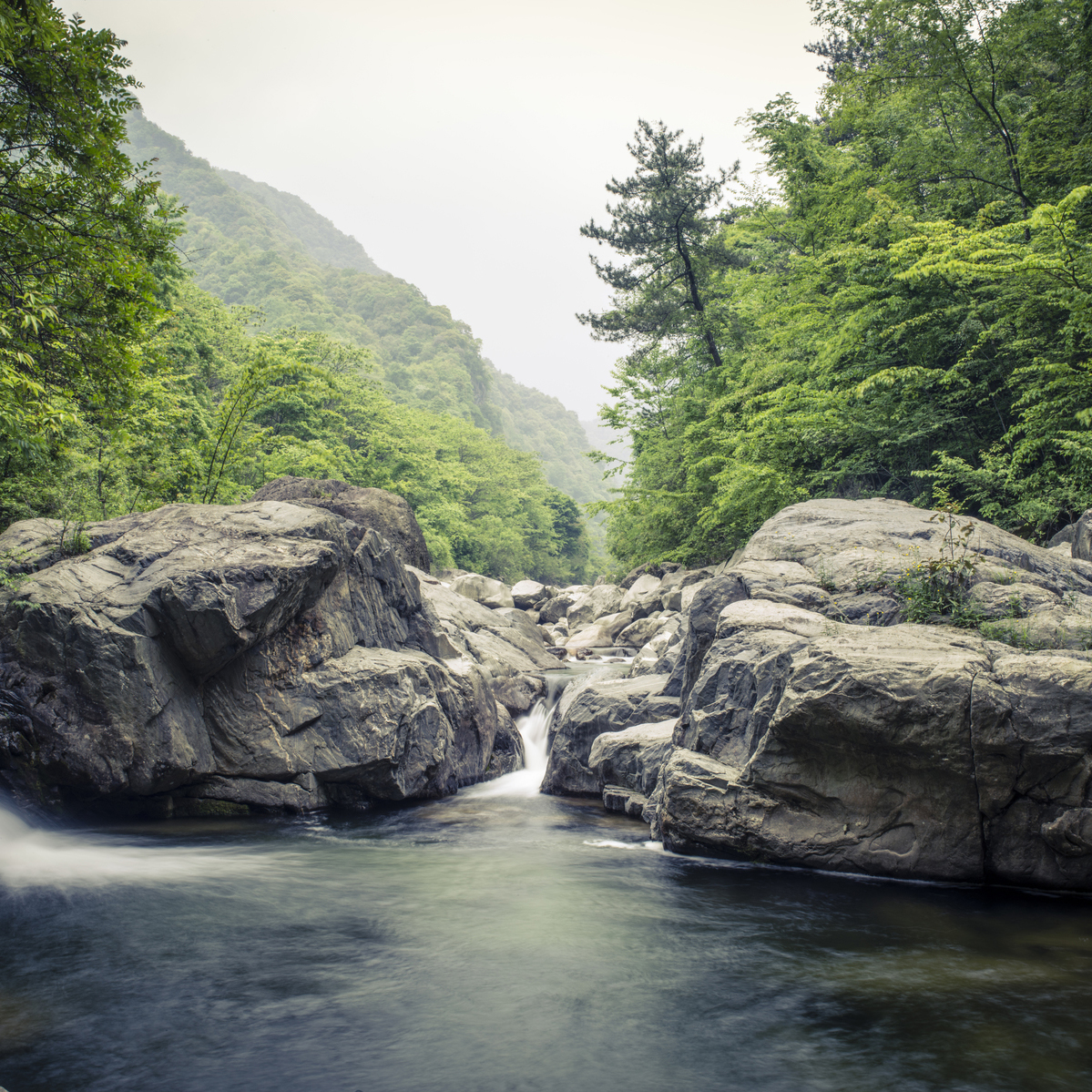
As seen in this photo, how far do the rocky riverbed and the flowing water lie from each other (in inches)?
26.2

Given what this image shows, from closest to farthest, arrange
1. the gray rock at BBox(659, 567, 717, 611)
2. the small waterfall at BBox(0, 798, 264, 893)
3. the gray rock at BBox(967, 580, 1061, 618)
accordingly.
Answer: the small waterfall at BBox(0, 798, 264, 893), the gray rock at BBox(967, 580, 1061, 618), the gray rock at BBox(659, 567, 717, 611)

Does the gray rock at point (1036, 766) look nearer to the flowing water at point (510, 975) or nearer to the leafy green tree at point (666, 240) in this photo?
the flowing water at point (510, 975)

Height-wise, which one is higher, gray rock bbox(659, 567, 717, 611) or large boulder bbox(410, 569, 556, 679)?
gray rock bbox(659, 567, 717, 611)

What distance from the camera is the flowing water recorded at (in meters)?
3.79

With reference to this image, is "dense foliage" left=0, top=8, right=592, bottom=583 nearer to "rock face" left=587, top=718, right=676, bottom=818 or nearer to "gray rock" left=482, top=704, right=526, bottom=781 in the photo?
"gray rock" left=482, top=704, right=526, bottom=781

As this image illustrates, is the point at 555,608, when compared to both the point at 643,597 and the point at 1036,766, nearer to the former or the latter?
the point at 643,597

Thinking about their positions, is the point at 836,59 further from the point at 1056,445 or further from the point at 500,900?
the point at 500,900

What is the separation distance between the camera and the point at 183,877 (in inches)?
260

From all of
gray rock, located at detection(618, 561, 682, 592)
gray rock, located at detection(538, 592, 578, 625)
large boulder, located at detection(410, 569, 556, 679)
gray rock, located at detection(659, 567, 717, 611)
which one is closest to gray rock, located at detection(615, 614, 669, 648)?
gray rock, located at detection(659, 567, 717, 611)

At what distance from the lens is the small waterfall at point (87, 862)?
21.1ft

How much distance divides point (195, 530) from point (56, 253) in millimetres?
3663

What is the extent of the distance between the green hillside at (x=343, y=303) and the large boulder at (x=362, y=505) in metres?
43.6

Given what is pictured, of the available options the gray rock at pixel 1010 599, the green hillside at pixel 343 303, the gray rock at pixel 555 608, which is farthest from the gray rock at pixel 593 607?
the green hillside at pixel 343 303

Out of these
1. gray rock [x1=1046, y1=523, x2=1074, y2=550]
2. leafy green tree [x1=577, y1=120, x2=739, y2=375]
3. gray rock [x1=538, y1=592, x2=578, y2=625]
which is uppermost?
leafy green tree [x1=577, y1=120, x2=739, y2=375]
